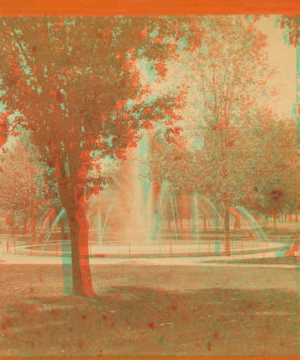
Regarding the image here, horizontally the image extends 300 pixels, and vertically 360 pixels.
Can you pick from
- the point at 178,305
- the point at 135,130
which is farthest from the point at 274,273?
the point at 135,130

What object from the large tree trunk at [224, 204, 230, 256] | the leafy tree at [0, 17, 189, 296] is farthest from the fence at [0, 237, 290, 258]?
the leafy tree at [0, 17, 189, 296]

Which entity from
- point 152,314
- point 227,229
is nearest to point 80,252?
point 152,314

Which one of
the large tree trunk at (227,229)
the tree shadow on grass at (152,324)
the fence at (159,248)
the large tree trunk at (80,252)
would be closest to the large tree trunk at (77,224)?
the large tree trunk at (80,252)

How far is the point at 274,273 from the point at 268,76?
4.73 metres

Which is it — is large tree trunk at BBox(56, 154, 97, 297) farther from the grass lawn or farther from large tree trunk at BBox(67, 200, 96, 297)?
the grass lawn

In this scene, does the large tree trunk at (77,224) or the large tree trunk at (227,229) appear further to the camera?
the large tree trunk at (227,229)

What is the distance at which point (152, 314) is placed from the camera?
7.25m

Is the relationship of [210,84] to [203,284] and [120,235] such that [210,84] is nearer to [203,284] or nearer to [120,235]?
[203,284]

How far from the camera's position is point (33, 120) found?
692cm

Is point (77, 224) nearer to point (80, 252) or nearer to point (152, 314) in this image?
point (80, 252)

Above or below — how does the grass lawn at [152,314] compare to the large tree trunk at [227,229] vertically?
below

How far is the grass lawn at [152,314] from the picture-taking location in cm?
584

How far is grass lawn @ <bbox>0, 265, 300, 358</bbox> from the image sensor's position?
584cm

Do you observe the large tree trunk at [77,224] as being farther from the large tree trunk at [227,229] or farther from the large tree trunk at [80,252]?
the large tree trunk at [227,229]
